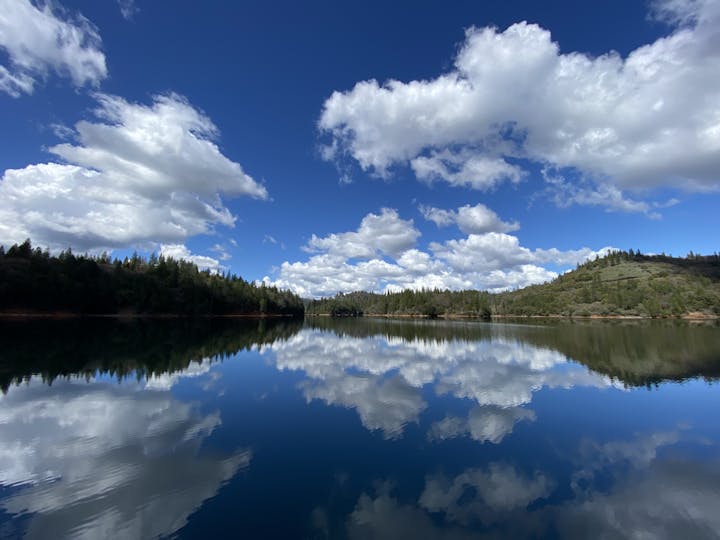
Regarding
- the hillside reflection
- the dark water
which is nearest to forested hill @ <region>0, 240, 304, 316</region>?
the hillside reflection

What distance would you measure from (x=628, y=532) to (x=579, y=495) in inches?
75.4

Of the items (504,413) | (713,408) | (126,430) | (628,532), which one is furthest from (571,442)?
(126,430)

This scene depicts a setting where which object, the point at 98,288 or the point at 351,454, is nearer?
the point at 351,454

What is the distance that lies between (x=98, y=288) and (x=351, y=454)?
387ft

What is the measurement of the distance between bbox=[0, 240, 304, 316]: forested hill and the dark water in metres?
81.4

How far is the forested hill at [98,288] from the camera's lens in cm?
9044

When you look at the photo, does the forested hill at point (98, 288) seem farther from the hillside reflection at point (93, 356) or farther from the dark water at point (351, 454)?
the dark water at point (351, 454)

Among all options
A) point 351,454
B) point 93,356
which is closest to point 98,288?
point 93,356

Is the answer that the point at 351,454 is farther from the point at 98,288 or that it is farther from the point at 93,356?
the point at 98,288

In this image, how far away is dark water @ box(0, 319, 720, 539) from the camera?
9.48 meters

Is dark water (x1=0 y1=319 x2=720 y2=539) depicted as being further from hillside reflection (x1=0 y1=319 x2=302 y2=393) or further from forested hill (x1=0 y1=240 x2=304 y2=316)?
forested hill (x1=0 y1=240 x2=304 y2=316)

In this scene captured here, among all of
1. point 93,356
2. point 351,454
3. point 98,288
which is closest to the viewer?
point 351,454

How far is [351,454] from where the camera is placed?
14.0 meters

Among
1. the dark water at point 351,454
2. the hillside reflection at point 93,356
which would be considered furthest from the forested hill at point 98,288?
the dark water at point 351,454
